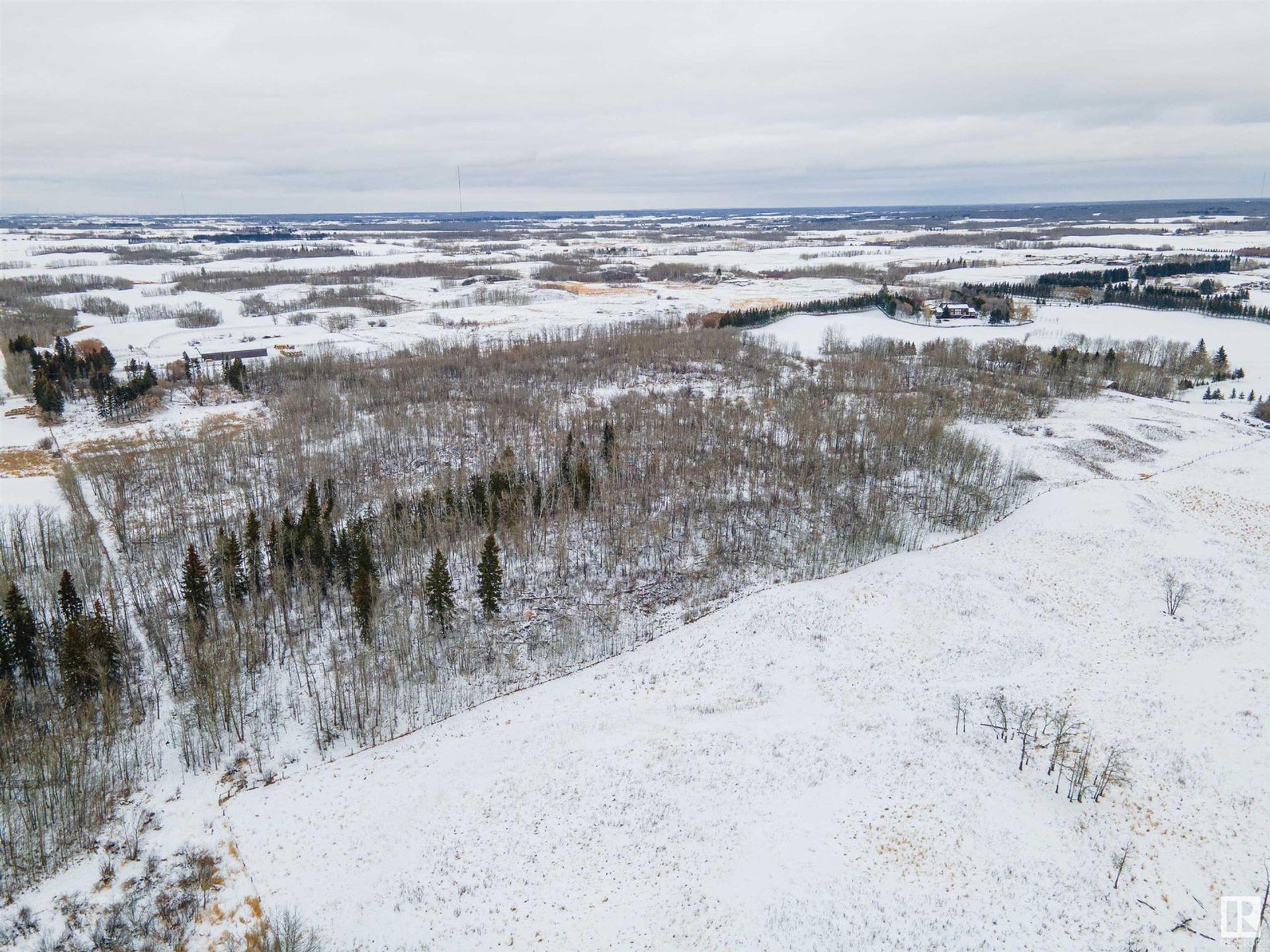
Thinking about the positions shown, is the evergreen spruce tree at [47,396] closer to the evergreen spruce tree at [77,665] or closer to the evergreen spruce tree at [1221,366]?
the evergreen spruce tree at [77,665]

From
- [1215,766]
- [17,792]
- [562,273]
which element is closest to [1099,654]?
[1215,766]

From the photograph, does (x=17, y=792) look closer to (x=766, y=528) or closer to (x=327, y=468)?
(x=327, y=468)

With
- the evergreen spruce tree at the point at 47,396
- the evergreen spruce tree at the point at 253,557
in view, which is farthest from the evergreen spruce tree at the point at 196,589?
the evergreen spruce tree at the point at 47,396

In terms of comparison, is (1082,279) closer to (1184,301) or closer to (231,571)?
(1184,301)

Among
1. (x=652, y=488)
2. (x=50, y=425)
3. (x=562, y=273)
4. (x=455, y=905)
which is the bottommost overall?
(x=455, y=905)

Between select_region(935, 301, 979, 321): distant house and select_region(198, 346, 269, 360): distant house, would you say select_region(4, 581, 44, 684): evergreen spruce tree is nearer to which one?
select_region(198, 346, 269, 360): distant house

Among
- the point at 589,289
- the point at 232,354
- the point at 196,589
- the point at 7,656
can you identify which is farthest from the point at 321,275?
the point at 7,656
